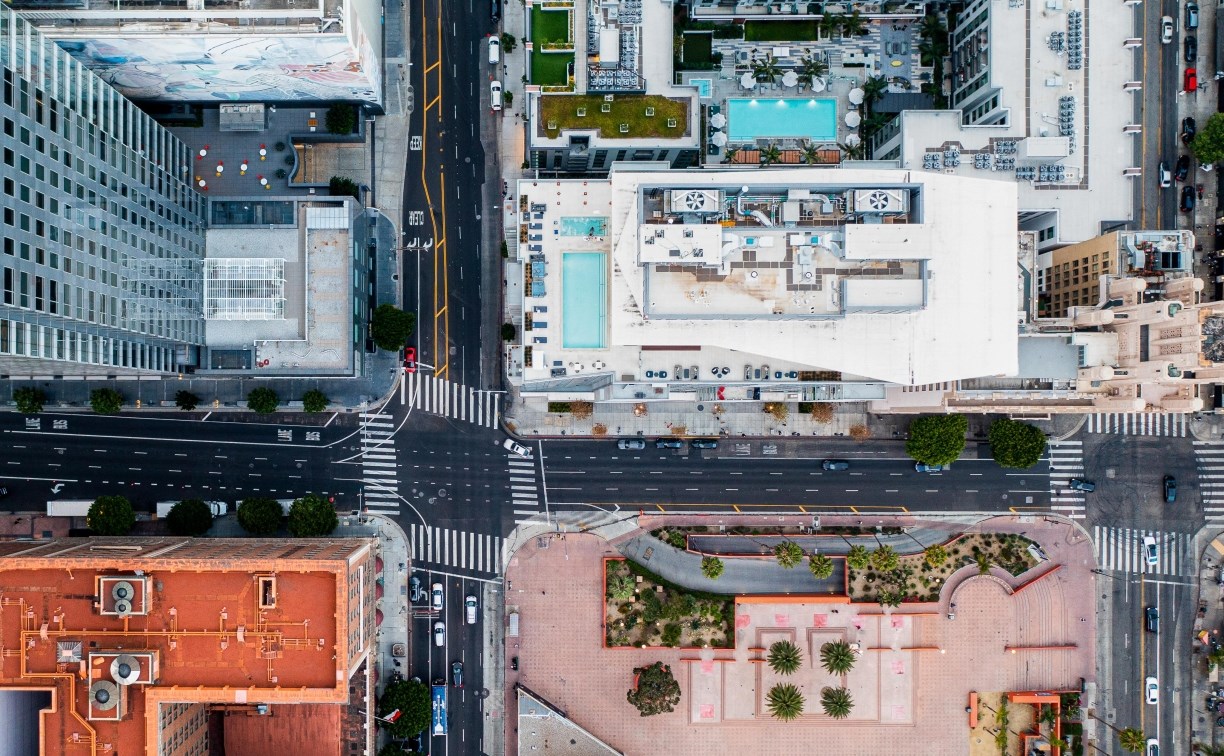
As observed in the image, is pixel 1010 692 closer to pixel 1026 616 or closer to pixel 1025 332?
pixel 1026 616

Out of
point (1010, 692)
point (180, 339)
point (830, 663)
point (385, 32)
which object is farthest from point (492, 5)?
point (1010, 692)

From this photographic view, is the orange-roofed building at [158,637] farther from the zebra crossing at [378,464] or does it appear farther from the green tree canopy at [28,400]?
the green tree canopy at [28,400]

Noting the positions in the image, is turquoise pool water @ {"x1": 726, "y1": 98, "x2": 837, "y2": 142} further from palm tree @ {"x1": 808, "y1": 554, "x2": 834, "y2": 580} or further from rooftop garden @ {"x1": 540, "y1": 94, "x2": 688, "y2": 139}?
palm tree @ {"x1": 808, "y1": 554, "x2": 834, "y2": 580}

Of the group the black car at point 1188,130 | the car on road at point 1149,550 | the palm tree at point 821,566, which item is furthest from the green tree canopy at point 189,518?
the black car at point 1188,130

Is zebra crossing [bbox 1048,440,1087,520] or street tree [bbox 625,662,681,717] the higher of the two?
zebra crossing [bbox 1048,440,1087,520]

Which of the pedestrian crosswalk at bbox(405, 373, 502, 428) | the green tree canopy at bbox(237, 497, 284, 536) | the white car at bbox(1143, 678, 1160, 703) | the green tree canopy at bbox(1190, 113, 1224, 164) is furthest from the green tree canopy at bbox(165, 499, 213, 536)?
the green tree canopy at bbox(1190, 113, 1224, 164)

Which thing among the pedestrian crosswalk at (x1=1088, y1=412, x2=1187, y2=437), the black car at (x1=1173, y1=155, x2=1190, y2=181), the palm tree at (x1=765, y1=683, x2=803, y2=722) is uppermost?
the black car at (x1=1173, y1=155, x2=1190, y2=181)

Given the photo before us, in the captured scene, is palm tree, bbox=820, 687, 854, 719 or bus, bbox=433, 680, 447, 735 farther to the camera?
bus, bbox=433, 680, 447, 735

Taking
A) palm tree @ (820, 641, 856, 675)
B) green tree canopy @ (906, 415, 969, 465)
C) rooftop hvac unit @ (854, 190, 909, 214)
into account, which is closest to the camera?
rooftop hvac unit @ (854, 190, 909, 214)
